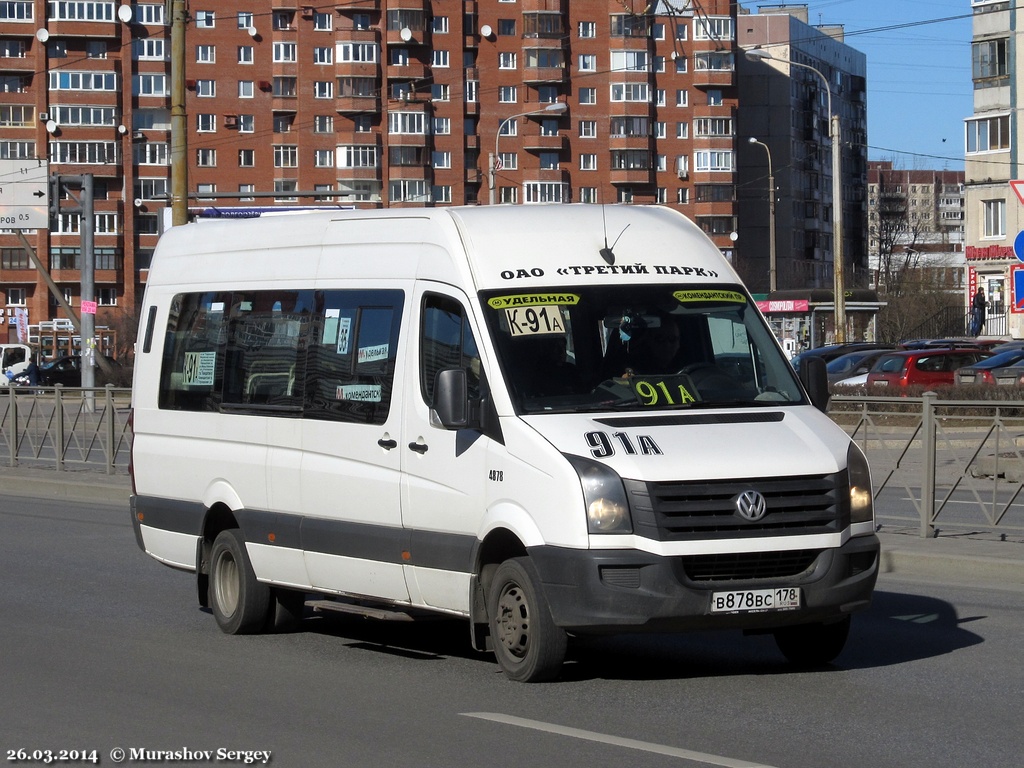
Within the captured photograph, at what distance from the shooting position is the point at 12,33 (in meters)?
103

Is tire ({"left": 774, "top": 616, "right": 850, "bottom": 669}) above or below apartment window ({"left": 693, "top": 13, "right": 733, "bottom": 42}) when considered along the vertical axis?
below

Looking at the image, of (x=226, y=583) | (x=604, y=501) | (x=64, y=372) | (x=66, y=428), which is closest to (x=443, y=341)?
(x=604, y=501)

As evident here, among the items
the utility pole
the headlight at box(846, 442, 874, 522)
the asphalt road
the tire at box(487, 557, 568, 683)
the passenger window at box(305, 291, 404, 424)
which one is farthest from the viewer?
the utility pole

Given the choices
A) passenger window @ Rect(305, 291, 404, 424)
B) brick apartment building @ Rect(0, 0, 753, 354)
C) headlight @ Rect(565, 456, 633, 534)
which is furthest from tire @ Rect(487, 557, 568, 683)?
brick apartment building @ Rect(0, 0, 753, 354)

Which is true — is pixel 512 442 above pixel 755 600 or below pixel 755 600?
above

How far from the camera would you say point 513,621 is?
802 cm

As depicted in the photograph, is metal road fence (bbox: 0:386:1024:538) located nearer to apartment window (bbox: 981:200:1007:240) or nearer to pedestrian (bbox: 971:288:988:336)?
pedestrian (bbox: 971:288:988:336)

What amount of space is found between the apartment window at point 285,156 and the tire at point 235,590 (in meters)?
99.1

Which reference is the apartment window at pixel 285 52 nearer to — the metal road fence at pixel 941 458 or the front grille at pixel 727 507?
the metal road fence at pixel 941 458

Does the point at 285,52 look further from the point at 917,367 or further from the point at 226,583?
the point at 226,583

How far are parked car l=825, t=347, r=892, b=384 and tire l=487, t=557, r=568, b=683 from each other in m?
30.8

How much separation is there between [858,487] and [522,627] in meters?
1.83

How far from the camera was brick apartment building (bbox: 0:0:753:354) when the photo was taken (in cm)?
10406

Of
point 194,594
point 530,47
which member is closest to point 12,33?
point 530,47
